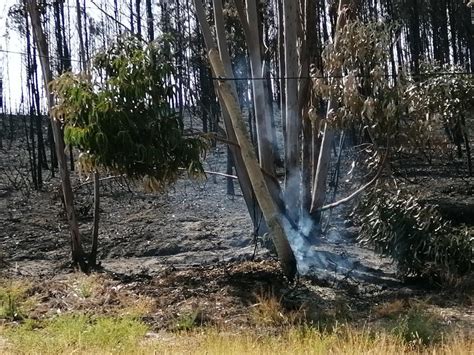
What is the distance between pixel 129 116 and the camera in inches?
399

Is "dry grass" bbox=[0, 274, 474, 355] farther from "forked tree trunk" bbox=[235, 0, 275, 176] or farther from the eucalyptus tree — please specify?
"forked tree trunk" bbox=[235, 0, 275, 176]

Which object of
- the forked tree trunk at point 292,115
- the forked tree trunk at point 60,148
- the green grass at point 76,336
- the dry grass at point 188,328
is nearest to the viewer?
the dry grass at point 188,328

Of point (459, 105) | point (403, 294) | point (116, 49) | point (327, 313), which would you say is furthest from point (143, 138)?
point (459, 105)

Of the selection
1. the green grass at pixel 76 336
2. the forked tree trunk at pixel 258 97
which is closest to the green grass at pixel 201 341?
the green grass at pixel 76 336

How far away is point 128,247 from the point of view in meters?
17.1

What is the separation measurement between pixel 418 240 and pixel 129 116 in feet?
17.0

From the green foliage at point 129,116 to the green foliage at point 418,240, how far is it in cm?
346

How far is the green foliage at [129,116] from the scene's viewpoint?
32.4 ft

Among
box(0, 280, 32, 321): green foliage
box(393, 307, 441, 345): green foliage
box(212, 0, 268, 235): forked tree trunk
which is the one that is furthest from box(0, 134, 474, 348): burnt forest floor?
box(212, 0, 268, 235): forked tree trunk

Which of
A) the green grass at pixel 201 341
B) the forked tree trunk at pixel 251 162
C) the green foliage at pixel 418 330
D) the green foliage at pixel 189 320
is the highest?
the forked tree trunk at pixel 251 162

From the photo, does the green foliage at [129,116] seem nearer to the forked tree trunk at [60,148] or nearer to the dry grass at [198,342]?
the dry grass at [198,342]

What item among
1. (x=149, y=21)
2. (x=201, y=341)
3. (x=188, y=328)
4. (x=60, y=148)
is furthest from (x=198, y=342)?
A: (x=149, y=21)

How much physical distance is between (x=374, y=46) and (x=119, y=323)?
5499mm

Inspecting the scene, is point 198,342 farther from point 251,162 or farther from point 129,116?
point 251,162
